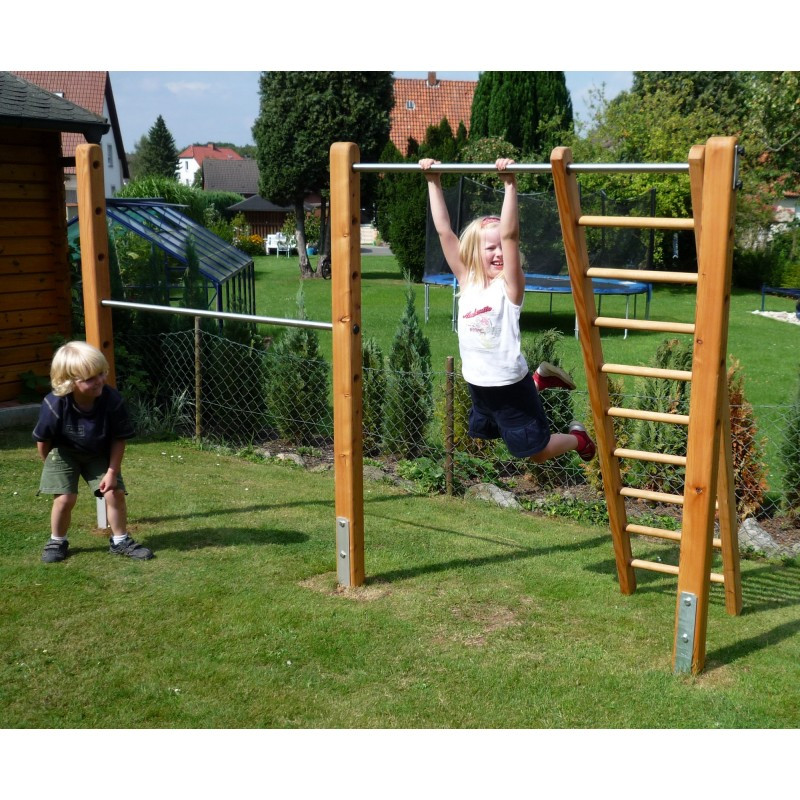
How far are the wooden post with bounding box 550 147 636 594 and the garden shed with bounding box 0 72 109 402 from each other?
5.70 metres

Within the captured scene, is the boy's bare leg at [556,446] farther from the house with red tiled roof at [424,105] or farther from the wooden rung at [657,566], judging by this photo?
the house with red tiled roof at [424,105]

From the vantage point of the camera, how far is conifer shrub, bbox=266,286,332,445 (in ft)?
25.8

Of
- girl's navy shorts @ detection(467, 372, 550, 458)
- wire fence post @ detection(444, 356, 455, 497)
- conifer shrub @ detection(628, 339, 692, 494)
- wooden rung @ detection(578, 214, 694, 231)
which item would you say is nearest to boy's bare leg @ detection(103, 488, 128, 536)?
girl's navy shorts @ detection(467, 372, 550, 458)

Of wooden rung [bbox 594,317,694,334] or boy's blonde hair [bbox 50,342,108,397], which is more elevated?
wooden rung [bbox 594,317,694,334]

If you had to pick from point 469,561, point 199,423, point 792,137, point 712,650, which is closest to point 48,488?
point 469,561

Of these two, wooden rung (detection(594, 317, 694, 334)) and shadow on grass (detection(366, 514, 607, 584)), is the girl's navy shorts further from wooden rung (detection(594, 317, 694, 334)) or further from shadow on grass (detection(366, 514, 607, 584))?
shadow on grass (detection(366, 514, 607, 584))

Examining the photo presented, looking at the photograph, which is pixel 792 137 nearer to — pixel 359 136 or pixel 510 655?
pixel 359 136

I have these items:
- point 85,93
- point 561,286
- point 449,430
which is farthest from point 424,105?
point 449,430

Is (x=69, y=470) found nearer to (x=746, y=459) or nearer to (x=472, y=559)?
(x=472, y=559)

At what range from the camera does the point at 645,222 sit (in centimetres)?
354

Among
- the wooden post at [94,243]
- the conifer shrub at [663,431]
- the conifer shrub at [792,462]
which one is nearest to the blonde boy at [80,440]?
the wooden post at [94,243]

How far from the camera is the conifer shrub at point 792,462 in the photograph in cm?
579

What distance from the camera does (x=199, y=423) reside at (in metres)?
7.84

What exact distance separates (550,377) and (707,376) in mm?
1756
